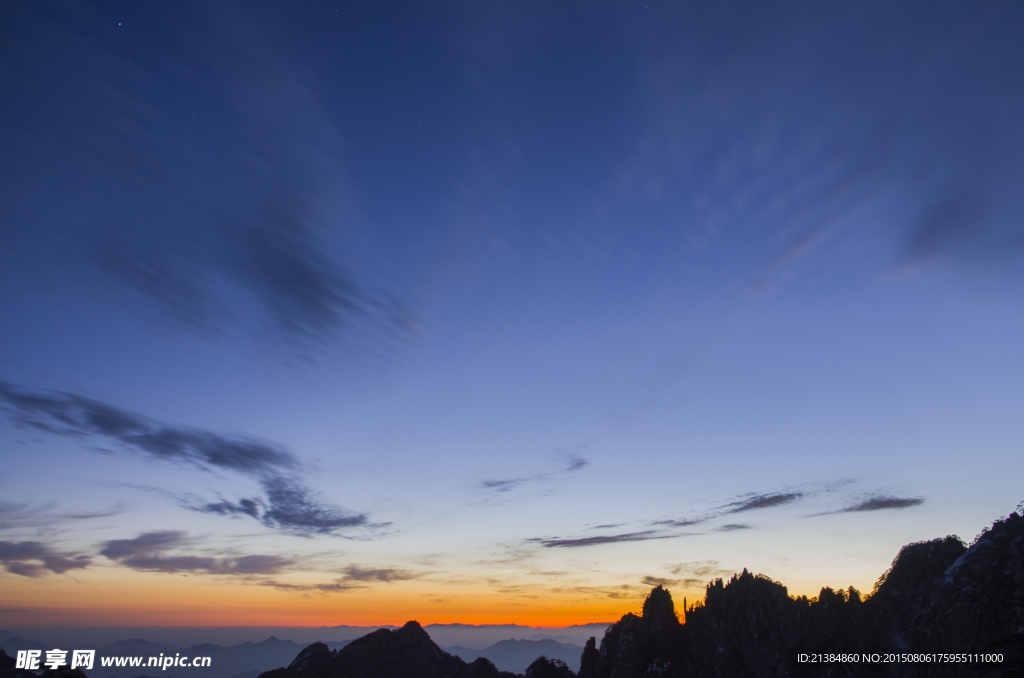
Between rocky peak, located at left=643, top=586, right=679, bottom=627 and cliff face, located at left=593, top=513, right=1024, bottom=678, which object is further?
rocky peak, located at left=643, top=586, right=679, bottom=627

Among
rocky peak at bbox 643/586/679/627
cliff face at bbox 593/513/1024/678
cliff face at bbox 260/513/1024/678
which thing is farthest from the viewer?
rocky peak at bbox 643/586/679/627

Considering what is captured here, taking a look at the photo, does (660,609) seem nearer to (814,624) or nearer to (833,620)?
(814,624)

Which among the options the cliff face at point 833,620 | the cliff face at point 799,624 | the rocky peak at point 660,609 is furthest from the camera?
the rocky peak at point 660,609

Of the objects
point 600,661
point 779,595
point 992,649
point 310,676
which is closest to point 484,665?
point 600,661

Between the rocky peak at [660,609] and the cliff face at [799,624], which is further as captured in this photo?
the rocky peak at [660,609]

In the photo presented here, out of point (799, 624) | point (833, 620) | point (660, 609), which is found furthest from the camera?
point (660, 609)

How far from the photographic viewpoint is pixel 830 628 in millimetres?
146125

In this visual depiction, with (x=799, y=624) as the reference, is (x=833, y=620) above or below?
above

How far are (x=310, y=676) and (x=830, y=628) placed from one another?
645ft

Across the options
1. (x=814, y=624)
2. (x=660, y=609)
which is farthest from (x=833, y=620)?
(x=660, y=609)

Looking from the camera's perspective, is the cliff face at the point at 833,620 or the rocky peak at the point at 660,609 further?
the rocky peak at the point at 660,609

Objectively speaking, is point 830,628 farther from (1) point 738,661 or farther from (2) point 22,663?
(2) point 22,663

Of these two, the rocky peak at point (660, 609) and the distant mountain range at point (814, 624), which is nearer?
the distant mountain range at point (814, 624)

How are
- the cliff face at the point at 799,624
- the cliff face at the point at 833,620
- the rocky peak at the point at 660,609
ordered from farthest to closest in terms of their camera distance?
the rocky peak at the point at 660,609
the cliff face at the point at 799,624
the cliff face at the point at 833,620
